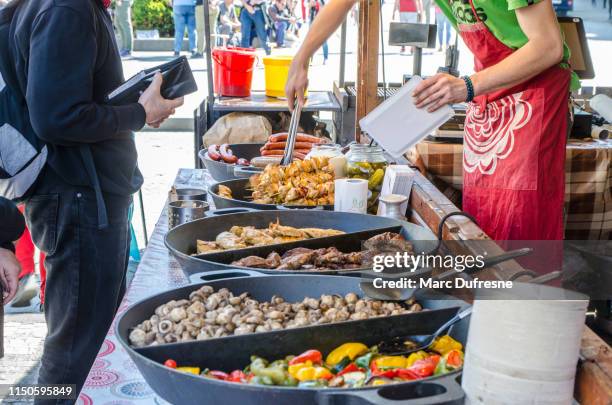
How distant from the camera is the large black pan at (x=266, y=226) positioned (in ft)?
6.37

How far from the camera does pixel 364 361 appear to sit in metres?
1.42

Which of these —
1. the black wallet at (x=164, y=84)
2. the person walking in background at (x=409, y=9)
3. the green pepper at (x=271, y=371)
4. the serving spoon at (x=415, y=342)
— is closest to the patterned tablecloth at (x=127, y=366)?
the green pepper at (x=271, y=371)

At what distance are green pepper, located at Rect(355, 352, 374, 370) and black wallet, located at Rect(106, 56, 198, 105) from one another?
152 centimetres

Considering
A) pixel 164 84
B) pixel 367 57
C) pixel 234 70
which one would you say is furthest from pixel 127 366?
pixel 234 70

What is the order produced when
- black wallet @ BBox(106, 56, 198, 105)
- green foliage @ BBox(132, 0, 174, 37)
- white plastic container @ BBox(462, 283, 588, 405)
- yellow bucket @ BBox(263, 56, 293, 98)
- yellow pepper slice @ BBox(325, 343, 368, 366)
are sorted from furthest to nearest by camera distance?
green foliage @ BBox(132, 0, 174, 37) → yellow bucket @ BBox(263, 56, 293, 98) → black wallet @ BBox(106, 56, 198, 105) → yellow pepper slice @ BBox(325, 343, 368, 366) → white plastic container @ BBox(462, 283, 588, 405)

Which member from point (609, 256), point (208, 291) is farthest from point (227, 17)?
point (208, 291)

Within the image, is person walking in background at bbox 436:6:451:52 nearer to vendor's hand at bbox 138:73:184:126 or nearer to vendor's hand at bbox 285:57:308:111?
vendor's hand at bbox 285:57:308:111

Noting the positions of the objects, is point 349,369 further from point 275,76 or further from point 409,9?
point 409,9

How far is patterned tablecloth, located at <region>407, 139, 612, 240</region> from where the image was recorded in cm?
366

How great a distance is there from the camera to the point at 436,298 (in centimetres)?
162

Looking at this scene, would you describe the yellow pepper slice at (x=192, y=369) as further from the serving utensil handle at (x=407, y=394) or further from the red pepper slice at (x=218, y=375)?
the serving utensil handle at (x=407, y=394)

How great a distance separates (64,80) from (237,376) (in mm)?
1414

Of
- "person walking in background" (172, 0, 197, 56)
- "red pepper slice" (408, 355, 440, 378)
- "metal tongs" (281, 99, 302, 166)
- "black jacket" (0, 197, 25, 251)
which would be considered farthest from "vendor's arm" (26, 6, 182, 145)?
"person walking in background" (172, 0, 197, 56)

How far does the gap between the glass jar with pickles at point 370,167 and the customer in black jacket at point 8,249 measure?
1.11 m
